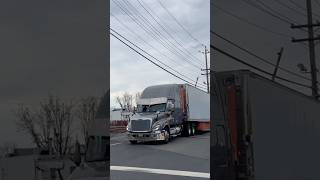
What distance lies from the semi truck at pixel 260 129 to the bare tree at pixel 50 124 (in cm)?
98

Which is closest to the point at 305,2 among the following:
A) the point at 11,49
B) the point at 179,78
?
the point at 179,78

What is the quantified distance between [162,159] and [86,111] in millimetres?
529

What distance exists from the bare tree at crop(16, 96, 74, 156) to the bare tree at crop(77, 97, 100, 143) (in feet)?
0.13

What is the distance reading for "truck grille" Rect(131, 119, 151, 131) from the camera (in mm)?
1936

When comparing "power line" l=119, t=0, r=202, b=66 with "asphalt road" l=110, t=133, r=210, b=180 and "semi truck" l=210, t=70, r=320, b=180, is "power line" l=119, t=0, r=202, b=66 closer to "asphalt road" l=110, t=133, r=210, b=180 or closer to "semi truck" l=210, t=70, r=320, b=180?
"semi truck" l=210, t=70, r=320, b=180

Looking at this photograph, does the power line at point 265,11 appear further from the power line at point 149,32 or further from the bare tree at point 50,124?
the bare tree at point 50,124

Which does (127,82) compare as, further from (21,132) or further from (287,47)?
(287,47)

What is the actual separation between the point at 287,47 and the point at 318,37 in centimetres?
29

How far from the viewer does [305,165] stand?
3572 mm

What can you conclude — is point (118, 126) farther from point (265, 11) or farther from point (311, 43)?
point (311, 43)

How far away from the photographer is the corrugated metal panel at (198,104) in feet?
7.75

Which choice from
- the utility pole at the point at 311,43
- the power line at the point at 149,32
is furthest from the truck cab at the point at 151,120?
the utility pole at the point at 311,43

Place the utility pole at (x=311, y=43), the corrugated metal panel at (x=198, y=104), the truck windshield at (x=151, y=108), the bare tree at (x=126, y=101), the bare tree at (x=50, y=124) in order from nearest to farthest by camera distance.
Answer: the bare tree at (x=50, y=124)
the bare tree at (x=126, y=101)
the truck windshield at (x=151, y=108)
the corrugated metal panel at (x=198, y=104)
the utility pole at (x=311, y=43)

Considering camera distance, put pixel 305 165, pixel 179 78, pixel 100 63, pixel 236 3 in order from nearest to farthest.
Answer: pixel 100 63 < pixel 179 78 < pixel 236 3 < pixel 305 165
